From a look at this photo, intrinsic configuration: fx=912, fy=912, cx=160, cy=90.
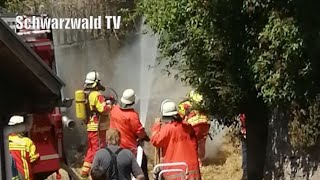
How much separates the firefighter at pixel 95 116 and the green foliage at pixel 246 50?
110 inches

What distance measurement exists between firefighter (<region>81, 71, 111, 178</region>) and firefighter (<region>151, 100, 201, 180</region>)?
9.47 feet

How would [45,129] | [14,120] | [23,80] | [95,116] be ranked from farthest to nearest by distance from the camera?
[95,116] → [45,129] → [14,120] → [23,80]

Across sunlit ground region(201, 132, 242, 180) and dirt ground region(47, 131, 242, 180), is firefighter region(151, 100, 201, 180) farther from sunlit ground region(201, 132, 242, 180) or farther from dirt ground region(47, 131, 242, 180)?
sunlit ground region(201, 132, 242, 180)

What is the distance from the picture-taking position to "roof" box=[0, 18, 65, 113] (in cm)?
570

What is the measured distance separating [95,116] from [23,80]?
8.92 metres

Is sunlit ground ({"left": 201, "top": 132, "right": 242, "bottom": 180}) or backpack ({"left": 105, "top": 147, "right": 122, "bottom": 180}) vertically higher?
backpack ({"left": 105, "top": 147, "right": 122, "bottom": 180})

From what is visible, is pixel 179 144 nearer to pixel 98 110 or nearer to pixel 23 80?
pixel 98 110

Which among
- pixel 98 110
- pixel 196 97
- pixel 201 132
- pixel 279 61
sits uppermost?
pixel 279 61

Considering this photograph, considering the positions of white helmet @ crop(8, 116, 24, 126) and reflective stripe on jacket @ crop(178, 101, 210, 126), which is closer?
white helmet @ crop(8, 116, 24, 126)

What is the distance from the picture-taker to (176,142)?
11555mm

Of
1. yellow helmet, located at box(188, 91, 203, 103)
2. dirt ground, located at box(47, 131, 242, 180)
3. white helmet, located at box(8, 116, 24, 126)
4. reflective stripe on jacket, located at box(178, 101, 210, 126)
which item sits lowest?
dirt ground, located at box(47, 131, 242, 180)

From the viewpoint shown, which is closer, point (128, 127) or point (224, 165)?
point (128, 127)

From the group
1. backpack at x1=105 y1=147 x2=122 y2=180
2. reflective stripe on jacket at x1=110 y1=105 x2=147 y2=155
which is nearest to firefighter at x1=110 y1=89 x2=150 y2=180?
reflective stripe on jacket at x1=110 y1=105 x2=147 y2=155

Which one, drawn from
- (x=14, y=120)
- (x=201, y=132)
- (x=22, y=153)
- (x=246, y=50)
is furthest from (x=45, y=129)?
(x=14, y=120)
